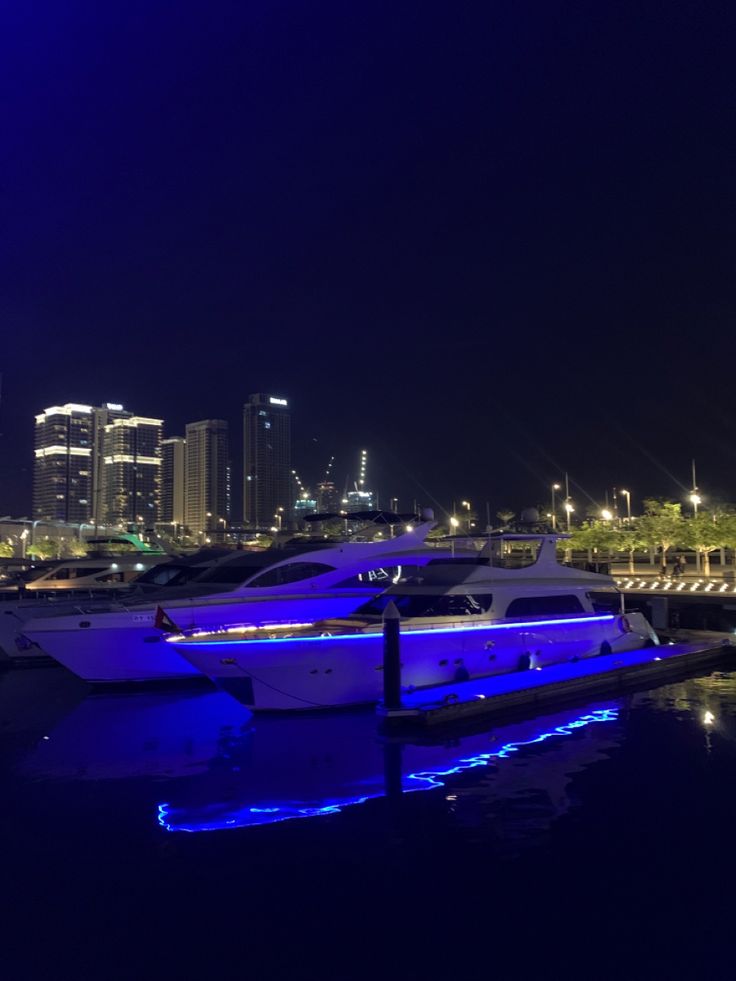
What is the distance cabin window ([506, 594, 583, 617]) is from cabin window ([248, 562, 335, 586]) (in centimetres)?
479

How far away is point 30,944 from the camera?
659cm

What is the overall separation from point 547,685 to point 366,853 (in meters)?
8.96

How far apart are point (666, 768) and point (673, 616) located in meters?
17.9

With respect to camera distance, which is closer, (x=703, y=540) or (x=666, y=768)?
(x=666, y=768)

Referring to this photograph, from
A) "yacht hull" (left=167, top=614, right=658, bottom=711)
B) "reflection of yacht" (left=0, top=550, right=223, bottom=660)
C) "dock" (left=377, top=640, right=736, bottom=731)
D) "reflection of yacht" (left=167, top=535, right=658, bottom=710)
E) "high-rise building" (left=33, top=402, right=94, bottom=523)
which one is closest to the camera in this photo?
"dock" (left=377, top=640, right=736, bottom=731)

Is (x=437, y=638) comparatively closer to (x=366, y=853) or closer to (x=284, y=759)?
(x=284, y=759)

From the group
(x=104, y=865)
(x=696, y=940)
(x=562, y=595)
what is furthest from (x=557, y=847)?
(x=562, y=595)

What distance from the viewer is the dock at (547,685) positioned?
14289 millimetres

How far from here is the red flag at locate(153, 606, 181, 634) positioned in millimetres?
16766

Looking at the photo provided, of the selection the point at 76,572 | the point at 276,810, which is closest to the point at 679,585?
the point at 76,572

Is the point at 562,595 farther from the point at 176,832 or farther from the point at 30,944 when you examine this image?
the point at 30,944

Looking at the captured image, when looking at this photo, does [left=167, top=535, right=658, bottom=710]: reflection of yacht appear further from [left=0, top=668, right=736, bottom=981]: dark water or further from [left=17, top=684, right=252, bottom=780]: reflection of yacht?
[left=17, top=684, right=252, bottom=780]: reflection of yacht

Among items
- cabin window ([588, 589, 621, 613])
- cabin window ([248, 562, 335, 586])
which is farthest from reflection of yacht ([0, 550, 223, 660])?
cabin window ([588, 589, 621, 613])

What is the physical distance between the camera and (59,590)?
27688 mm
